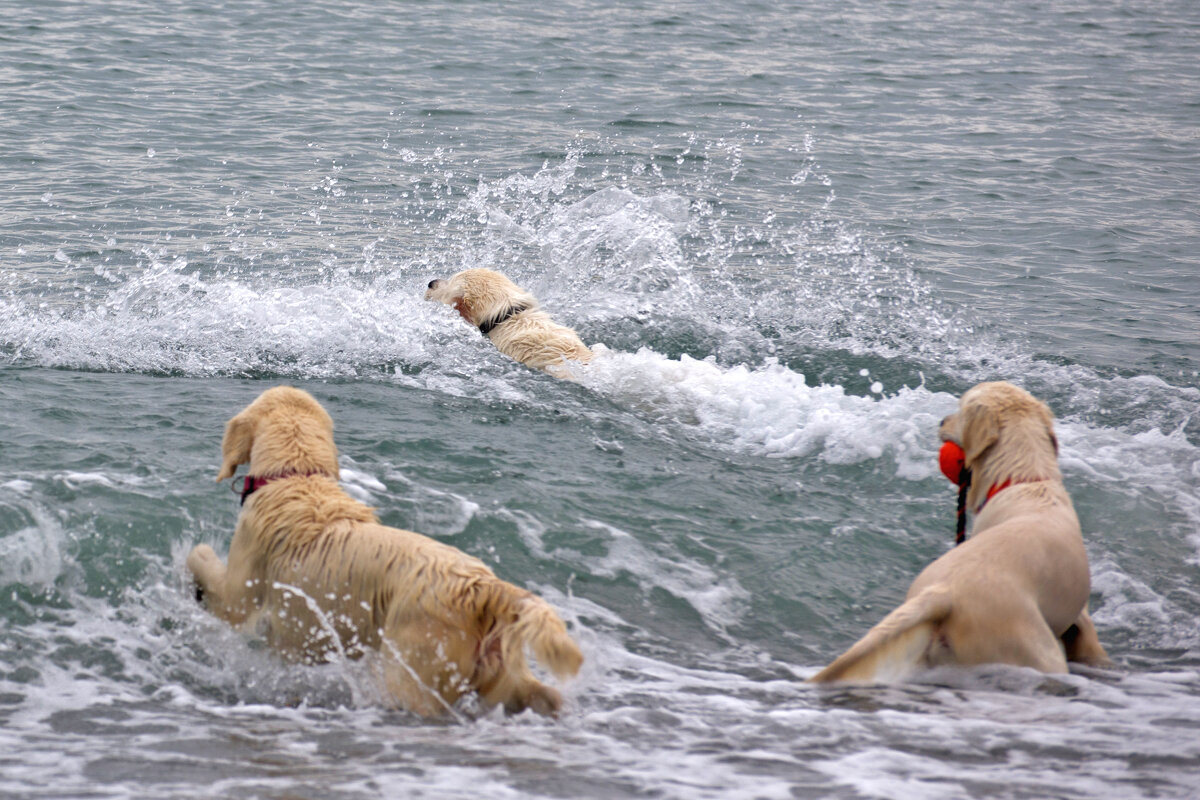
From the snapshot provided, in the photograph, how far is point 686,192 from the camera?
43.7 feet

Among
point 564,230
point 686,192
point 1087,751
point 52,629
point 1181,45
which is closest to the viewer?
point 1087,751

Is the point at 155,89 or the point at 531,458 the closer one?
the point at 531,458

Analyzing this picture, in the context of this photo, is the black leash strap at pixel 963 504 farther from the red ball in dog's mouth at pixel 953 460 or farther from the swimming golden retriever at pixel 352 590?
the swimming golden retriever at pixel 352 590

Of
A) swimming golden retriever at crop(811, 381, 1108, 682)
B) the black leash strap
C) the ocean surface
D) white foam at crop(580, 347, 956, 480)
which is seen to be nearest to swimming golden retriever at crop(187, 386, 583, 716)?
the ocean surface

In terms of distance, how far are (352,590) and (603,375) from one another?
156 inches

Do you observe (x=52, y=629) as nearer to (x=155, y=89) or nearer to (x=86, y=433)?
(x=86, y=433)

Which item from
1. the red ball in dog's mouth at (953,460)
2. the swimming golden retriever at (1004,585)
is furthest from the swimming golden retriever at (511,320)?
the swimming golden retriever at (1004,585)

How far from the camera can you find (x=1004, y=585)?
4656 millimetres

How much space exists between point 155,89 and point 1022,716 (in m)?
14.6

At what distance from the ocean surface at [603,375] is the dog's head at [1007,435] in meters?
0.88

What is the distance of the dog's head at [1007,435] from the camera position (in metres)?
5.29

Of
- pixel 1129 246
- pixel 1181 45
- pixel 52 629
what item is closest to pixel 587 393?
pixel 52 629

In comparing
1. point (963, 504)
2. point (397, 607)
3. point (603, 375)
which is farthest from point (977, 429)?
point (603, 375)

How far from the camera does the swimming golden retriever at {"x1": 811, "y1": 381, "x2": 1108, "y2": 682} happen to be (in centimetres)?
461
